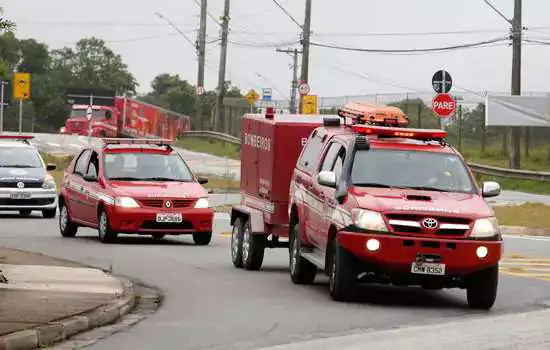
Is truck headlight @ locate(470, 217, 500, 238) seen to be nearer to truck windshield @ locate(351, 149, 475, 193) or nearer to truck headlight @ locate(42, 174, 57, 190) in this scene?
truck windshield @ locate(351, 149, 475, 193)

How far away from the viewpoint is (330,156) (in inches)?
674

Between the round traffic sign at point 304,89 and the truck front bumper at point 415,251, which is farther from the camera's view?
the round traffic sign at point 304,89

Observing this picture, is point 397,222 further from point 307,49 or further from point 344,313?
point 307,49

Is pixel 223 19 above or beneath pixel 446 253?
above

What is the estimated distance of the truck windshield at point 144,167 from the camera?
24.7 meters

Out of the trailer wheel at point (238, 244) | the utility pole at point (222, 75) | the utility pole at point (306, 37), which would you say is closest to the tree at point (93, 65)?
the utility pole at point (222, 75)

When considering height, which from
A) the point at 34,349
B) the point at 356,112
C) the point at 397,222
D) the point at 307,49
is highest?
the point at 307,49

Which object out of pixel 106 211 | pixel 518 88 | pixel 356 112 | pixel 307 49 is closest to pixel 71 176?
pixel 106 211

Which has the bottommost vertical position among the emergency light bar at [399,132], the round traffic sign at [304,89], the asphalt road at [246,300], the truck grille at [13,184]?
the asphalt road at [246,300]

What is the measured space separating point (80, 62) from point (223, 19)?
69117 mm

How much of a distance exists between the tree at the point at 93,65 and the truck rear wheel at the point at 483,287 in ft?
428

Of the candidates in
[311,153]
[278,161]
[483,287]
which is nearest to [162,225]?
[278,161]

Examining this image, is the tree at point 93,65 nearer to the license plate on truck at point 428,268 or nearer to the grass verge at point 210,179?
the grass verge at point 210,179

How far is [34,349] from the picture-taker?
11.5 m
